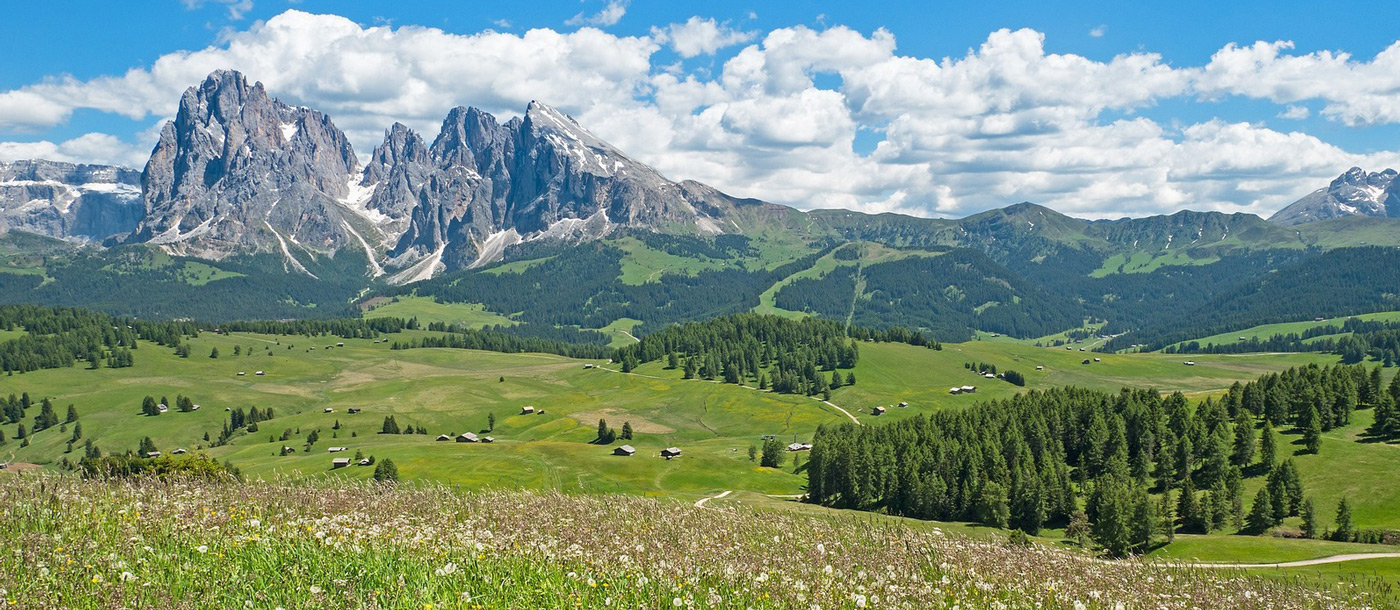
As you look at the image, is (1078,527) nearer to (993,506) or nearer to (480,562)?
(993,506)

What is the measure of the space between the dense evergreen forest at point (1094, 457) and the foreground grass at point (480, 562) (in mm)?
82246

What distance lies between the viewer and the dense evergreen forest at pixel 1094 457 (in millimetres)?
99375

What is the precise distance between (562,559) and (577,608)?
3038mm

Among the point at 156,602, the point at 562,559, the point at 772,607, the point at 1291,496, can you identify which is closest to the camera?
the point at 156,602

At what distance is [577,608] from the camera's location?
12016mm

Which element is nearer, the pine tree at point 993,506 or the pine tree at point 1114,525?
the pine tree at point 1114,525

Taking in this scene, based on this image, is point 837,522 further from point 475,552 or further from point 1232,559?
point 1232,559

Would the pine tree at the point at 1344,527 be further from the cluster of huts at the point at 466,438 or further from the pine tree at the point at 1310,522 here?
the cluster of huts at the point at 466,438

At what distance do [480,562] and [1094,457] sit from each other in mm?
132155

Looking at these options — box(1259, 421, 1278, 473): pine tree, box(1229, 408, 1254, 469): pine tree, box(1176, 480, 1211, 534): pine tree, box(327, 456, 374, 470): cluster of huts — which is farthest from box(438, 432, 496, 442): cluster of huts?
box(1259, 421, 1278, 473): pine tree

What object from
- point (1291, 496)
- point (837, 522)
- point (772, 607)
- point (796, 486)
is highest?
point (772, 607)

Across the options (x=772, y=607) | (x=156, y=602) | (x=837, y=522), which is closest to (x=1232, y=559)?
(x=837, y=522)

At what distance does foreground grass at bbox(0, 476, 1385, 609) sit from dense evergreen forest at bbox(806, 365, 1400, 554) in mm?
82246

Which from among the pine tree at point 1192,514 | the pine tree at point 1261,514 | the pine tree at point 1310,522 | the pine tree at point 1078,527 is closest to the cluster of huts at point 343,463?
the pine tree at point 1078,527
